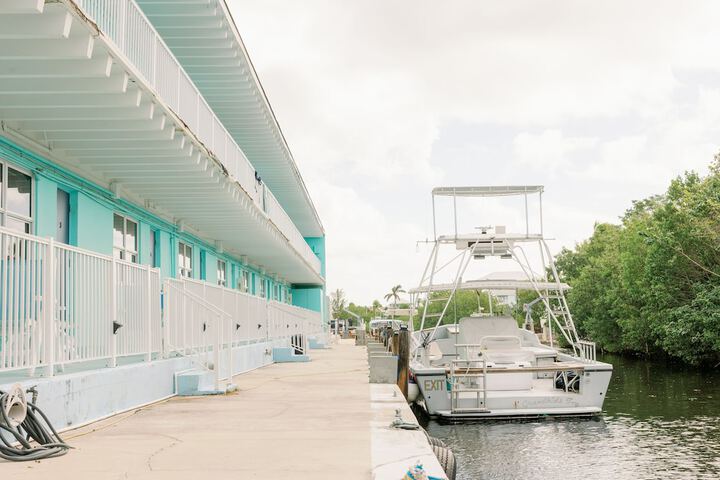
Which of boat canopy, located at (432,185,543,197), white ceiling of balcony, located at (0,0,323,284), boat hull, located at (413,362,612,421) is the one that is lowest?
boat hull, located at (413,362,612,421)

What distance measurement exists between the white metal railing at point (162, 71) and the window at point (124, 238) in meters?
2.47

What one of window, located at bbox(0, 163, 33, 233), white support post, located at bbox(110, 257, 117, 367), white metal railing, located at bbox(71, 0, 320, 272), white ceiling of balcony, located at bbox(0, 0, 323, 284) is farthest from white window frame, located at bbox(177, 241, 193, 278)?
white support post, located at bbox(110, 257, 117, 367)

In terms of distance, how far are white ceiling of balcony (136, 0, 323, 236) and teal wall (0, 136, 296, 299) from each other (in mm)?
4082

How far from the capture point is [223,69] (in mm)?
18531

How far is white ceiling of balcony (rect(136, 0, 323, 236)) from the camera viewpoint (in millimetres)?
A: 15625

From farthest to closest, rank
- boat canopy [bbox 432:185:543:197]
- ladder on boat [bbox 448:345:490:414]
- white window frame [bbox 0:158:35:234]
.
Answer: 1. boat canopy [bbox 432:185:543:197]
2. ladder on boat [bbox 448:345:490:414]
3. white window frame [bbox 0:158:35:234]

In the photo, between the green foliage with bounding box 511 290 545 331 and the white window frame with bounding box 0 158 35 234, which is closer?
the white window frame with bounding box 0 158 35 234

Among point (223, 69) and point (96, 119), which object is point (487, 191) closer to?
point (223, 69)

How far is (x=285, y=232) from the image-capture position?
78.5ft

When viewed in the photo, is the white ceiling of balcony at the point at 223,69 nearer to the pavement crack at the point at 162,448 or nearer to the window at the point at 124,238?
the window at the point at 124,238

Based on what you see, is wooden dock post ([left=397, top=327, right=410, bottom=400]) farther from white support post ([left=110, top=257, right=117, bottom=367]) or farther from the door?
white support post ([left=110, top=257, right=117, bottom=367])

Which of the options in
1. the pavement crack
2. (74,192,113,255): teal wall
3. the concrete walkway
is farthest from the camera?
(74,192,113,255): teal wall

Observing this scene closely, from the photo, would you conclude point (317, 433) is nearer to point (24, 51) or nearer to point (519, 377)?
point (24, 51)

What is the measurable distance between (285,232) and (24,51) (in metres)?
16.8
